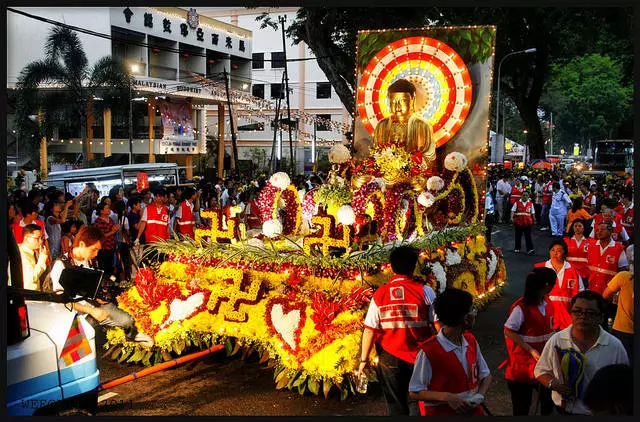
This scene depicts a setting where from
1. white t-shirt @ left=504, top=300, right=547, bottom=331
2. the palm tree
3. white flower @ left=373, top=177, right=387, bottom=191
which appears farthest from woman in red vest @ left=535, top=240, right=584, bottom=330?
the palm tree

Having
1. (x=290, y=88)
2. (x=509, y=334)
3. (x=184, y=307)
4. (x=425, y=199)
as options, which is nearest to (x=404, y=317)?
(x=509, y=334)

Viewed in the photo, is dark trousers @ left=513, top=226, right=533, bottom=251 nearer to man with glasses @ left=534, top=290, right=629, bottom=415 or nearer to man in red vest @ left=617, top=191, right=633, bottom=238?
man in red vest @ left=617, top=191, right=633, bottom=238

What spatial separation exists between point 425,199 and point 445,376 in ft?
21.0

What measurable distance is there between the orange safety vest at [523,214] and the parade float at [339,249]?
177 inches

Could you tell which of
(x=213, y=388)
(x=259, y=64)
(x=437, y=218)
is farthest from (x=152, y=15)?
(x=213, y=388)

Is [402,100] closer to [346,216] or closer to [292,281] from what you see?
[346,216]

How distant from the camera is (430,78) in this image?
535 inches

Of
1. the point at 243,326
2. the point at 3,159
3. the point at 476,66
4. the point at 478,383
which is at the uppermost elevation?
the point at 476,66

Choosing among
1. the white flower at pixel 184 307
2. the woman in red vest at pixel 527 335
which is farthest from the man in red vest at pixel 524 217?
the woman in red vest at pixel 527 335

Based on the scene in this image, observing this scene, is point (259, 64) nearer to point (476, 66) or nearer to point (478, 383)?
point (476, 66)

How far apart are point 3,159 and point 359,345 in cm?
391

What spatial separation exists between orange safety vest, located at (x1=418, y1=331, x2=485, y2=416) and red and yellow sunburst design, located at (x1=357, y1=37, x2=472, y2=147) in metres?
9.50

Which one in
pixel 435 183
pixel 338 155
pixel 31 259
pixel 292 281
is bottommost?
pixel 292 281

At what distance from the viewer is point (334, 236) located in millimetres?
8211
